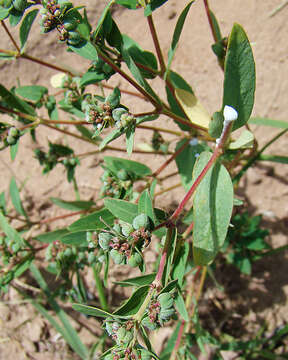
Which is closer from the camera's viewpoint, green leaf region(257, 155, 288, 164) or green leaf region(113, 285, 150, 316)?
green leaf region(113, 285, 150, 316)

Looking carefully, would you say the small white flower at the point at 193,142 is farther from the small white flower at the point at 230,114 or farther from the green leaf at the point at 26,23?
the green leaf at the point at 26,23

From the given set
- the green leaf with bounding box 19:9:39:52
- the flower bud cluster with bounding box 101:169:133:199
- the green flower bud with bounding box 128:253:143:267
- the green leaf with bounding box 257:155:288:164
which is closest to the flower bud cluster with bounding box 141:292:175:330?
the green flower bud with bounding box 128:253:143:267

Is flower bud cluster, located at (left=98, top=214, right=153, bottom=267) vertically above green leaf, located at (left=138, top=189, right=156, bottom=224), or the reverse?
green leaf, located at (left=138, top=189, right=156, bottom=224)

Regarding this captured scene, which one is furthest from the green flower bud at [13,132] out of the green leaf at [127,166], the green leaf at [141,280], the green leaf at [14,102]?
the green leaf at [141,280]

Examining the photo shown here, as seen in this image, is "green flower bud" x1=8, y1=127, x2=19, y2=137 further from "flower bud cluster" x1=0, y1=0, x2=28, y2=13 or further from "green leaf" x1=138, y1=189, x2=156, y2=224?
"green leaf" x1=138, y1=189, x2=156, y2=224

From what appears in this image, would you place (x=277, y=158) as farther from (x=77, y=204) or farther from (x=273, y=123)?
(x=77, y=204)

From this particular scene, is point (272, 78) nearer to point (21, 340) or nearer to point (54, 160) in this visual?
point (54, 160)

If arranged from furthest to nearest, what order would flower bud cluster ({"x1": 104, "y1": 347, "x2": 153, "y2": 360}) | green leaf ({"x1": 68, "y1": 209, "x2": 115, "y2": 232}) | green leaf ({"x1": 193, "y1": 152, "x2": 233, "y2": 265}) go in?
green leaf ({"x1": 68, "y1": 209, "x2": 115, "y2": 232}), green leaf ({"x1": 193, "y1": 152, "x2": 233, "y2": 265}), flower bud cluster ({"x1": 104, "y1": 347, "x2": 153, "y2": 360})

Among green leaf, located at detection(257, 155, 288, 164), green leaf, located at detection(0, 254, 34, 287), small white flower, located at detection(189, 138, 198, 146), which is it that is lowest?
green leaf, located at detection(0, 254, 34, 287)
